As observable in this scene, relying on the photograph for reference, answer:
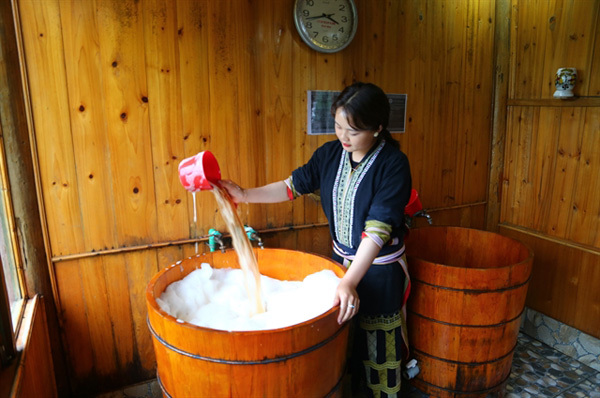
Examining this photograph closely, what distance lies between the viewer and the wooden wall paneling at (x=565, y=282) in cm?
275

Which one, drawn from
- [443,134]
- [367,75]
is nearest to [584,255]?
[443,134]

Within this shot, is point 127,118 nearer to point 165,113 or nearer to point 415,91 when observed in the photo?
point 165,113

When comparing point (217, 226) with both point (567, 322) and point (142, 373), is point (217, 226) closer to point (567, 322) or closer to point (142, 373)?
point (142, 373)

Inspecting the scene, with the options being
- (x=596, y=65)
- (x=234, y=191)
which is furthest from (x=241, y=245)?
(x=596, y=65)

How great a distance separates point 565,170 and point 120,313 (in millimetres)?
2957

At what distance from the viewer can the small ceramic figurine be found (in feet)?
8.77

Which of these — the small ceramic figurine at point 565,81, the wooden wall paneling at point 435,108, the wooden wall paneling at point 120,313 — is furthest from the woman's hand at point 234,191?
the small ceramic figurine at point 565,81

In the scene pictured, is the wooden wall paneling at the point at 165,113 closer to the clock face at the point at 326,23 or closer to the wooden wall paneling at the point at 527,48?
the clock face at the point at 326,23

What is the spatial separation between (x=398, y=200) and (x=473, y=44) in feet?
6.02

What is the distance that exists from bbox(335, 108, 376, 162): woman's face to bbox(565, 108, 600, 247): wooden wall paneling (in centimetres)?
176

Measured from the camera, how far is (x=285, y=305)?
74.3 inches

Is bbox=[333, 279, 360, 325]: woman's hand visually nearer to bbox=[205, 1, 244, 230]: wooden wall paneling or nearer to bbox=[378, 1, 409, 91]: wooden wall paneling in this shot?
bbox=[205, 1, 244, 230]: wooden wall paneling

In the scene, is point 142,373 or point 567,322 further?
point 567,322

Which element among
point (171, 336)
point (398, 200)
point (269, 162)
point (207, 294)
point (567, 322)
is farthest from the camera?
point (567, 322)
